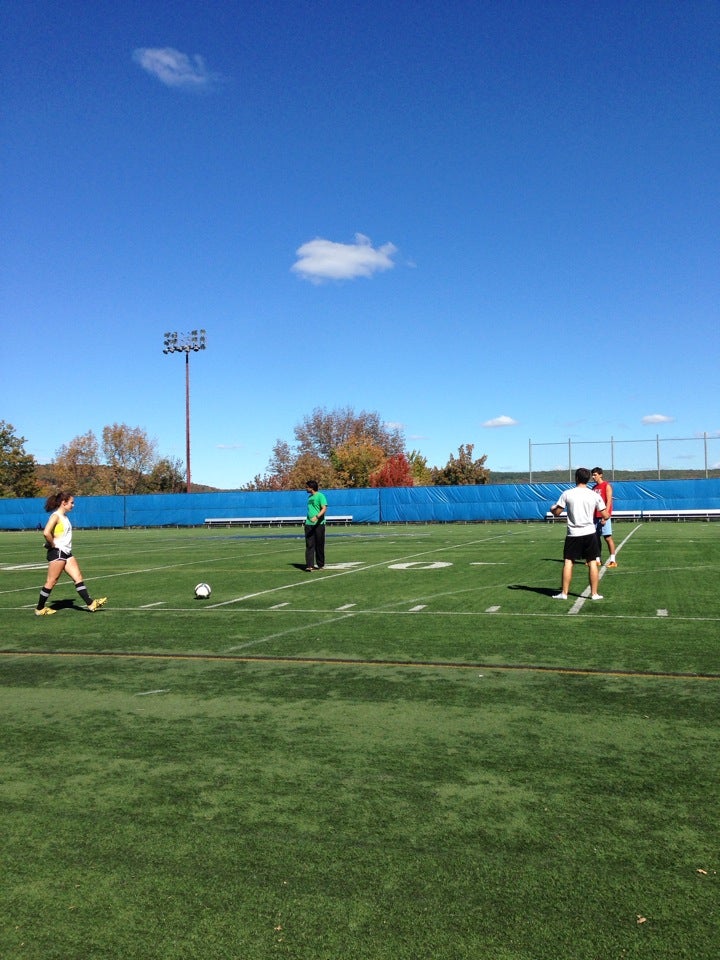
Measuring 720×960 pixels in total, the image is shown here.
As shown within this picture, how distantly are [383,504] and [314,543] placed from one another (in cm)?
3270

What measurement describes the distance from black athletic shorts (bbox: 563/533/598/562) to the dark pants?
6754mm

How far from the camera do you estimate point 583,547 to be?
1152 cm

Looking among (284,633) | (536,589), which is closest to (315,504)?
(536,589)

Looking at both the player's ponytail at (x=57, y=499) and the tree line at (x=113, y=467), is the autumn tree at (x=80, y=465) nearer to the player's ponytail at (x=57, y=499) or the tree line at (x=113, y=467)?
the tree line at (x=113, y=467)

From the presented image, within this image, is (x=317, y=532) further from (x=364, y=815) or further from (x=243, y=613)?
(x=364, y=815)

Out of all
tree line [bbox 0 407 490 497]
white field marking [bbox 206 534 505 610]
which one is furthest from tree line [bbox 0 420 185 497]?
white field marking [bbox 206 534 505 610]

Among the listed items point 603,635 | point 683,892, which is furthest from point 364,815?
point 603,635

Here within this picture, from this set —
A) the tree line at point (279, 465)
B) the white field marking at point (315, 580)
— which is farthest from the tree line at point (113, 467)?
the white field marking at point (315, 580)

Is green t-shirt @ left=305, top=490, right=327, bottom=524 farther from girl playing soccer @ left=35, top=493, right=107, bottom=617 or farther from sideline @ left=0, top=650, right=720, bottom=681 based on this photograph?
sideline @ left=0, top=650, right=720, bottom=681

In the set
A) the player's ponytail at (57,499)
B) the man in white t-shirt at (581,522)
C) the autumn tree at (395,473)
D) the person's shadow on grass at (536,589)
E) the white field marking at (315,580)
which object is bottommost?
the white field marking at (315,580)

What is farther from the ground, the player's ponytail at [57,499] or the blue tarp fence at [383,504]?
the player's ponytail at [57,499]

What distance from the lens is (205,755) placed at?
5078 millimetres

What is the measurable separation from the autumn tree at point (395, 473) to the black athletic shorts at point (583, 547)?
73.5 metres

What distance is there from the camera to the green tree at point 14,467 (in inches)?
3287
